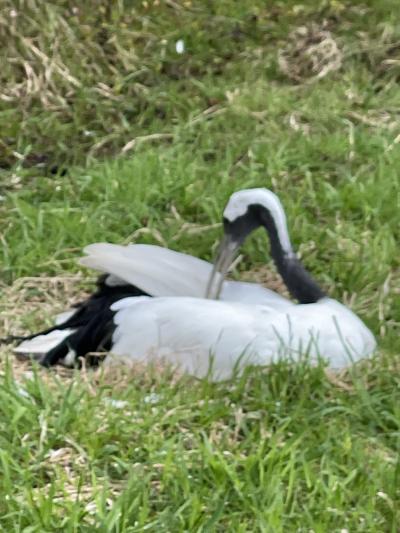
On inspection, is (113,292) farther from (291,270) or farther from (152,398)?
(152,398)

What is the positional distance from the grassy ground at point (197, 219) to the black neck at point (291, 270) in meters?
0.23

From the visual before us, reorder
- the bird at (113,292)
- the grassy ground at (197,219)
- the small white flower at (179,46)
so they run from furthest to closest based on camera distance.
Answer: the small white flower at (179,46), the bird at (113,292), the grassy ground at (197,219)

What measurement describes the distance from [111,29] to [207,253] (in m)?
2.04

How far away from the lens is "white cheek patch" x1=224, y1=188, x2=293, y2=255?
4066 mm

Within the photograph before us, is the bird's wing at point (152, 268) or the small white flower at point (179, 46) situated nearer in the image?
the bird's wing at point (152, 268)

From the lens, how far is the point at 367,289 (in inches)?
169

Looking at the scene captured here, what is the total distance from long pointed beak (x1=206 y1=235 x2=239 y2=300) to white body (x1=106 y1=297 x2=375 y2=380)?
0.24 metres

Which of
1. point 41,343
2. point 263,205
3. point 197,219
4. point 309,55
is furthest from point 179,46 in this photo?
point 41,343

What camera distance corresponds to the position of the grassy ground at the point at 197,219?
9.84 feet

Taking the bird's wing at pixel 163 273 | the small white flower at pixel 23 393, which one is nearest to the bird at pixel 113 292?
the bird's wing at pixel 163 273

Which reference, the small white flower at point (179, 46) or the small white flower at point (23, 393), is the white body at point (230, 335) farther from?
the small white flower at point (179, 46)

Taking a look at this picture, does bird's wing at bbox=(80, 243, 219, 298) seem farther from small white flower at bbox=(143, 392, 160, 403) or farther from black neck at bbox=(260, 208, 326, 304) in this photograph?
small white flower at bbox=(143, 392, 160, 403)

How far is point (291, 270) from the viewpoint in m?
4.10

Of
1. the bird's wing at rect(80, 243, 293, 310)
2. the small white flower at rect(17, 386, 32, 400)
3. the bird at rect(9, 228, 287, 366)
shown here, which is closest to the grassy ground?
the small white flower at rect(17, 386, 32, 400)
